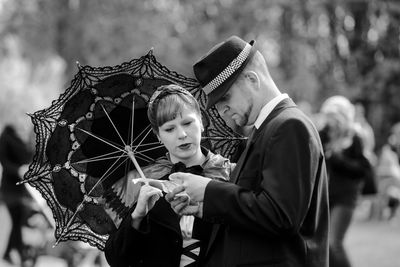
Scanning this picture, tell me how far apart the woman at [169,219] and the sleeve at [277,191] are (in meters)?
0.57

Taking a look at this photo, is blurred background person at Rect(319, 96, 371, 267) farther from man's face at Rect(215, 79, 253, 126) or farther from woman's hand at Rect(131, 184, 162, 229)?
man's face at Rect(215, 79, 253, 126)

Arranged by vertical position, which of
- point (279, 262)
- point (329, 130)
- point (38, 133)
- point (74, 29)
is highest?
point (74, 29)

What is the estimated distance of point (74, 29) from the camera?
15.3 metres

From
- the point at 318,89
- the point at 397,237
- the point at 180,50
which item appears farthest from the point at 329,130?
the point at 318,89

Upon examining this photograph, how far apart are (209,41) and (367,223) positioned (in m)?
6.03

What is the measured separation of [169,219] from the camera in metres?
3.48

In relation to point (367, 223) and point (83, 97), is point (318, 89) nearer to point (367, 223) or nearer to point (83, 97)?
point (367, 223)

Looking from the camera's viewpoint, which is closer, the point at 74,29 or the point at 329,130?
the point at 329,130

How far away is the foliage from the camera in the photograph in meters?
15.6

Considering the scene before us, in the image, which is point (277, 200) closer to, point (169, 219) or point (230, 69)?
point (230, 69)

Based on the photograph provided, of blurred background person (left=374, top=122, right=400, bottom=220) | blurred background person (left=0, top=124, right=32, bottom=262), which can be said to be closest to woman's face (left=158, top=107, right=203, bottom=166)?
blurred background person (left=0, top=124, right=32, bottom=262)

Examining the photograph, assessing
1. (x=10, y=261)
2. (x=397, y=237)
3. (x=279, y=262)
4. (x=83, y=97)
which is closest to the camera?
(x=279, y=262)

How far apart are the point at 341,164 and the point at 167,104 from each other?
424 centimetres

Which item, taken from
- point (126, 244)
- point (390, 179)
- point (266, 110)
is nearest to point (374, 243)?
point (390, 179)
